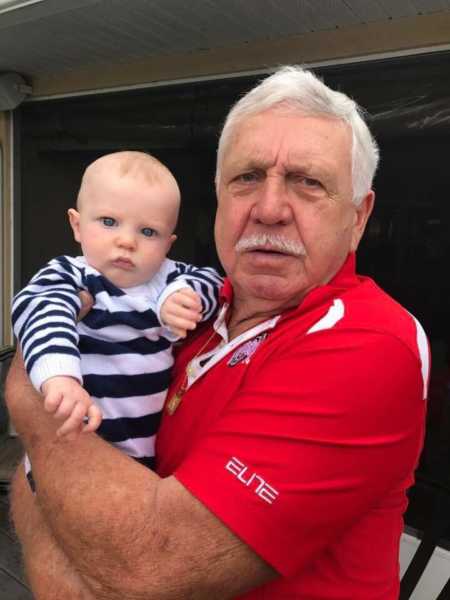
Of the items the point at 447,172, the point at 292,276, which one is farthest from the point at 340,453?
the point at 447,172

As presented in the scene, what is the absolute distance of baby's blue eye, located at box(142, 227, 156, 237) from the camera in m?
1.45

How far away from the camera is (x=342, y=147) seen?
125 cm

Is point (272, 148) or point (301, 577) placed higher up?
point (272, 148)

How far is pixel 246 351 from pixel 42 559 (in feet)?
2.55

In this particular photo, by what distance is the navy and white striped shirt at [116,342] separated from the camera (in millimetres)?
1331

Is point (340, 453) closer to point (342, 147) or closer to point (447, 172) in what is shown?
point (342, 147)

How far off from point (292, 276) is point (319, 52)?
2108mm

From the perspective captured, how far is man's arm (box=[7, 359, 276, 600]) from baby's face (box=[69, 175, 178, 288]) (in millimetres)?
553

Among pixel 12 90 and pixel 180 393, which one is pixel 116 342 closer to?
pixel 180 393

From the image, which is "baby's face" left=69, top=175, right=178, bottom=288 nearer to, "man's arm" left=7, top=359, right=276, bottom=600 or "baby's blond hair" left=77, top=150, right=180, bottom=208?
"baby's blond hair" left=77, top=150, right=180, bottom=208

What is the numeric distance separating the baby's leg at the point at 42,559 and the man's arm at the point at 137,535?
7 centimetres

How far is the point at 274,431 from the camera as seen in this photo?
0.94m

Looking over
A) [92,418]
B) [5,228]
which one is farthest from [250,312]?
[5,228]

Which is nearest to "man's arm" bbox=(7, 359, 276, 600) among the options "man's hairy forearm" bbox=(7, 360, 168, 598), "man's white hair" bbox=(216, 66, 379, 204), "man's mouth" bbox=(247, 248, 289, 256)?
"man's hairy forearm" bbox=(7, 360, 168, 598)
